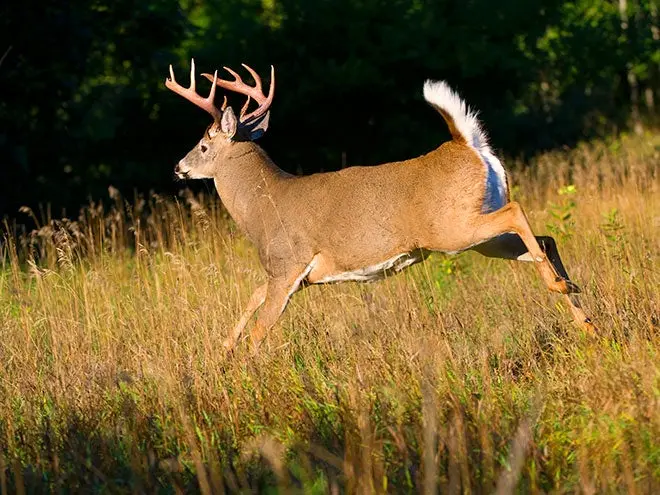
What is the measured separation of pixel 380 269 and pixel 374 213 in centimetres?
32

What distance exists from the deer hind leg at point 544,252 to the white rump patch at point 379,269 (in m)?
0.36

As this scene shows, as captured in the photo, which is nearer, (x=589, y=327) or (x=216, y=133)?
(x=589, y=327)

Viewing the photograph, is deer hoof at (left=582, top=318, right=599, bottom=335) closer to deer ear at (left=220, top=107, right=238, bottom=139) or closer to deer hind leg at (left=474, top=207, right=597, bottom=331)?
deer hind leg at (left=474, top=207, right=597, bottom=331)

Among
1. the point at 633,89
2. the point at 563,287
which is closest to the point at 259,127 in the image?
the point at 563,287

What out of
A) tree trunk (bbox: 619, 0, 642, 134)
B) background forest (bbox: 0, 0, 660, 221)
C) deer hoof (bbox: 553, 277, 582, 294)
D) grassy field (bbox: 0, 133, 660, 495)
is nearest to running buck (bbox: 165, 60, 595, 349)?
deer hoof (bbox: 553, 277, 582, 294)

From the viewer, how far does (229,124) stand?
7.71 meters

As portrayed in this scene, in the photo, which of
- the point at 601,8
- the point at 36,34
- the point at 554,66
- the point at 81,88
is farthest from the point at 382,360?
the point at 601,8

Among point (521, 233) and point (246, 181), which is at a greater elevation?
point (246, 181)

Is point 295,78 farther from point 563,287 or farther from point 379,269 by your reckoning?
point 563,287

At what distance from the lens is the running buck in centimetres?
614

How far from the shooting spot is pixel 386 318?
6.02 meters

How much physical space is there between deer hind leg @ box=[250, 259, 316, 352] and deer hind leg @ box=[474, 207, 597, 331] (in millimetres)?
1071

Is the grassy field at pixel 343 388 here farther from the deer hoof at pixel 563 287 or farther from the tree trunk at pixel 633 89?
the tree trunk at pixel 633 89

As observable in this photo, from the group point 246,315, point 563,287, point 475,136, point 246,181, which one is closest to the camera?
point 563,287
